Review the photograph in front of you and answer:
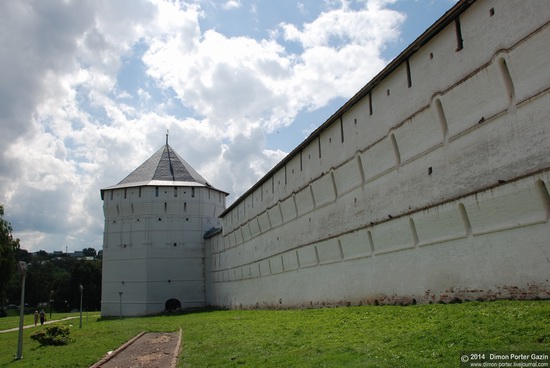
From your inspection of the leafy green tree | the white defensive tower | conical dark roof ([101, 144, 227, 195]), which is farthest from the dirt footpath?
conical dark roof ([101, 144, 227, 195])

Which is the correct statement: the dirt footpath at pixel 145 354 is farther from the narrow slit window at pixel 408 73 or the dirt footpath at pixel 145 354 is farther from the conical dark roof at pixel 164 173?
the conical dark roof at pixel 164 173

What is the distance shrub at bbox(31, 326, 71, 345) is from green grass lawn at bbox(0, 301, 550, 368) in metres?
1.81

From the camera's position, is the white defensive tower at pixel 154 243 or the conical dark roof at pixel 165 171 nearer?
the white defensive tower at pixel 154 243

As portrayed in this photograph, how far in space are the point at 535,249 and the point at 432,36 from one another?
18.3ft

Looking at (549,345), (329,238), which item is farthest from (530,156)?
(329,238)

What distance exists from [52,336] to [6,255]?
39.0 ft

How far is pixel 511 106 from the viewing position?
887 cm

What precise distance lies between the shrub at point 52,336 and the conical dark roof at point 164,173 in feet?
72.3

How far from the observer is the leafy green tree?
23.7 meters

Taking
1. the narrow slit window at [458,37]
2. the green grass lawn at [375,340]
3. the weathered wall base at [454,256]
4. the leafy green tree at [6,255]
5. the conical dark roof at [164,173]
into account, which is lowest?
the green grass lawn at [375,340]

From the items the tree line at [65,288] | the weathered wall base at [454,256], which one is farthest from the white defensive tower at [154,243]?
the weathered wall base at [454,256]

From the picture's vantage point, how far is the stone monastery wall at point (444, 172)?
8438mm

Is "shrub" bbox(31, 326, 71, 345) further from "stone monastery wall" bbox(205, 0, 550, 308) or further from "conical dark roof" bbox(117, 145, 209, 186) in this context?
"conical dark roof" bbox(117, 145, 209, 186)

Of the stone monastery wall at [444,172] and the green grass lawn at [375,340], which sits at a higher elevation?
the stone monastery wall at [444,172]
